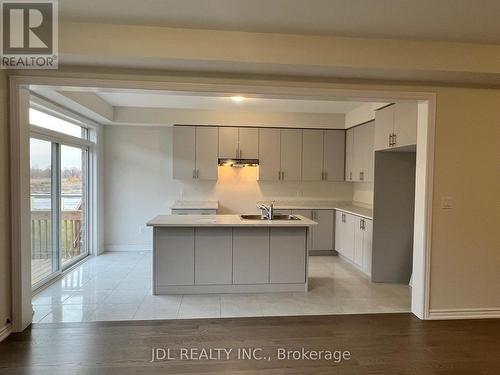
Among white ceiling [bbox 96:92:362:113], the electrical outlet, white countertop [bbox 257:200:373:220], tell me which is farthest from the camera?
white countertop [bbox 257:200:373:220]

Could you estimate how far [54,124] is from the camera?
4.13 metres

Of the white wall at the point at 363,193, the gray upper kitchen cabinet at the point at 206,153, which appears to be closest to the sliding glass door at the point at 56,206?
the gray upper kitchen cabinet at the point at 206,153

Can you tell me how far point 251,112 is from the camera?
568 centimetres

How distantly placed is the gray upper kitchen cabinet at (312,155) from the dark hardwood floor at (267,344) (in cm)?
306

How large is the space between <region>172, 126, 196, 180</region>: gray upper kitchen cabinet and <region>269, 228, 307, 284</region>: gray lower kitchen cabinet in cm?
237

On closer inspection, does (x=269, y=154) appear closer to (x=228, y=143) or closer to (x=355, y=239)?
(x=228, y=143)

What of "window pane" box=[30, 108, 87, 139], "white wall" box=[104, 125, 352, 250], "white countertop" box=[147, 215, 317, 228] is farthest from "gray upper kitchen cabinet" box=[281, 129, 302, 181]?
"window pane" box=[30, 108, 87, 139]

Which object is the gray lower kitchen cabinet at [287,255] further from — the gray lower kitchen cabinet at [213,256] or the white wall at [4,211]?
the white wall at [4,211]

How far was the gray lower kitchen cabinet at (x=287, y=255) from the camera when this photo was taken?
3.86 m

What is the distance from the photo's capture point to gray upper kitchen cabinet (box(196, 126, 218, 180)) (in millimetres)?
5586

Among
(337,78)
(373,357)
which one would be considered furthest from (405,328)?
(337,78)

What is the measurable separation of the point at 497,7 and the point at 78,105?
14.6 feet
